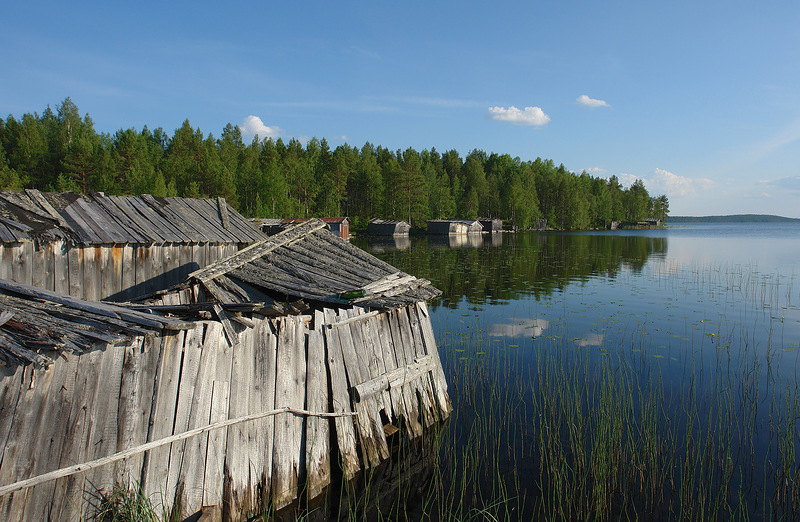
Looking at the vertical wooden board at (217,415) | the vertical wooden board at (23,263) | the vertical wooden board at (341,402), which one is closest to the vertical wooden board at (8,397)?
the vertical wooden board at (217,415)

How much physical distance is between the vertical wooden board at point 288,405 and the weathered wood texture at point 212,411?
0.6 inches

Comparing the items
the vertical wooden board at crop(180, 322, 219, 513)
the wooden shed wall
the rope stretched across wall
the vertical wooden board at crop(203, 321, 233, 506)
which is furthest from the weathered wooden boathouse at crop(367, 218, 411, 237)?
the vertical wooden board at crop(180, 322, 219, 513)

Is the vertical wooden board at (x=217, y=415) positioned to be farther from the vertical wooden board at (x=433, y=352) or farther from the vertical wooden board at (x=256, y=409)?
the vertical wooden board at (x=433, y=352)

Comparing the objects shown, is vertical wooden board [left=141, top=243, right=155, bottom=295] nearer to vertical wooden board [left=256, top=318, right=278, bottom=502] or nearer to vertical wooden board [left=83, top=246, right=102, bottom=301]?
vertical wooden board [left=83, top=246, right=102, bottom=301]

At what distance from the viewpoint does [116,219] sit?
10289 mm

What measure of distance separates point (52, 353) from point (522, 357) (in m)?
10.9

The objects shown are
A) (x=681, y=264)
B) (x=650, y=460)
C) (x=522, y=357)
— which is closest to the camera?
(x=650, y=460)

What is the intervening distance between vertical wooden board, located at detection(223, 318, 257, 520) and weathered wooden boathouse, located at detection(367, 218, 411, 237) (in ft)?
231

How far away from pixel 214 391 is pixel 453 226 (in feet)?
248

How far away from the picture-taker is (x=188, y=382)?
512 cm

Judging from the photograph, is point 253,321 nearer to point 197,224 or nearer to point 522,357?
point 197,224

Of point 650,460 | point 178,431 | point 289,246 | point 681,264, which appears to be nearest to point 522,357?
point 650,460

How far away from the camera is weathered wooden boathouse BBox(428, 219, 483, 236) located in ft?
263

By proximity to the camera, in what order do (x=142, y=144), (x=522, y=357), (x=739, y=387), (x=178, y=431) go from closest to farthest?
(x=178, y=431) < (x=739, y=387) < (x=522, y=357) < (x=142, y=144)
